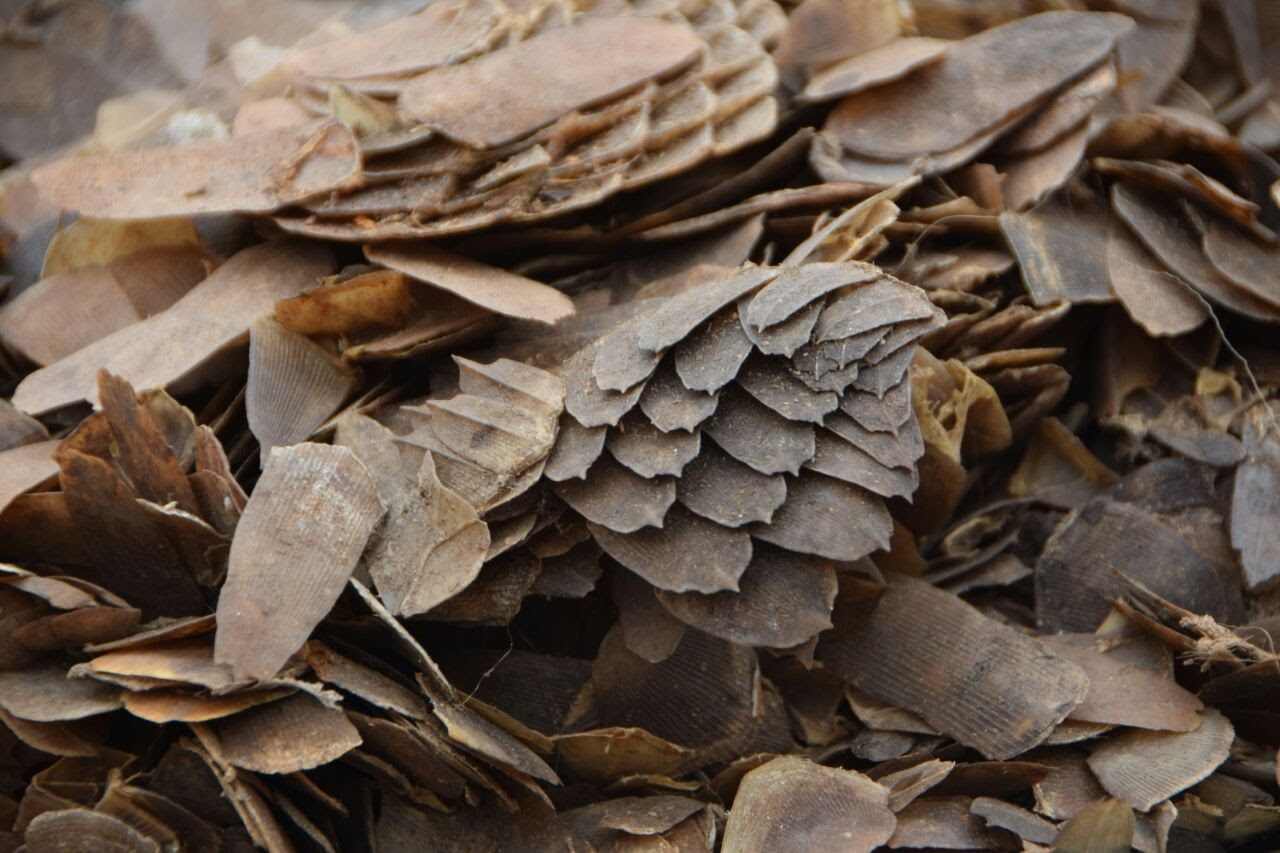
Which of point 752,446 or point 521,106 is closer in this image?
point 752,446

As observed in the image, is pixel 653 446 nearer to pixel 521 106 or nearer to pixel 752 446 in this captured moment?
pixel 752 446

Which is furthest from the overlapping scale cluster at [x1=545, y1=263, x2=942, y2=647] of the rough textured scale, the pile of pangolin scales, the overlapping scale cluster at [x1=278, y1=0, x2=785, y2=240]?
the overlapping scale cluster at [x1=278, y1=0, x2=785, y2=240]

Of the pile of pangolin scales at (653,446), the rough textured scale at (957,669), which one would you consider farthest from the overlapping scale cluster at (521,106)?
the rough textured scale at (957,669)

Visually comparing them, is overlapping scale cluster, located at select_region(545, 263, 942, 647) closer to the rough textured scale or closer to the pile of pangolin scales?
the pile of pangolin scales

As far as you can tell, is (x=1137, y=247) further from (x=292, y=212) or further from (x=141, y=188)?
(x=141, y=188)

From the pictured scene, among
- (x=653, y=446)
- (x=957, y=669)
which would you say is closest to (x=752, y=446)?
(x=653, y=446)

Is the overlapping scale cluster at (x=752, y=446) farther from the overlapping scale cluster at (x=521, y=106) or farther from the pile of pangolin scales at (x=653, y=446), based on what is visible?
the overlapping scale cluster at (x=521, y=106)

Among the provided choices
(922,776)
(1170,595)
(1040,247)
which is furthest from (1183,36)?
(922,776)
